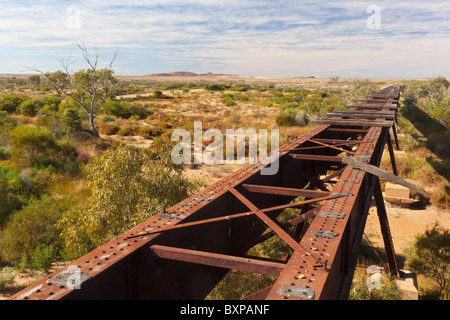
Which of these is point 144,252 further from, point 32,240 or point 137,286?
point 32,240

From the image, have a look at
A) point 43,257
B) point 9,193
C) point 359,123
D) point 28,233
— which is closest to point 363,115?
point 359,123

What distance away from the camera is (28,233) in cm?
1108

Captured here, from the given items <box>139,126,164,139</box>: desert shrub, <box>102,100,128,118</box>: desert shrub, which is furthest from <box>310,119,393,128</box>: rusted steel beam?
<box>102,100,128,118</box>: desert shrub

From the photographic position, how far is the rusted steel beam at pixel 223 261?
314 centimetres

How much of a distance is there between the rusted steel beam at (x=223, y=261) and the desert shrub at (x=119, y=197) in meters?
5.57

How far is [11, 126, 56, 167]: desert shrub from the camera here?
18.3 metres

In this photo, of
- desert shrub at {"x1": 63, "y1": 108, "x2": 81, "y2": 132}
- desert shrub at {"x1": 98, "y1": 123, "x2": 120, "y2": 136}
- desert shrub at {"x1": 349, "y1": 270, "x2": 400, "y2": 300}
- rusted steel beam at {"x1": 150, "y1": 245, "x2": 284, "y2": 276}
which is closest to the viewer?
rusted steel beam at {"x1": 150, "y1": 245, "x2": 284, "y2": 276}

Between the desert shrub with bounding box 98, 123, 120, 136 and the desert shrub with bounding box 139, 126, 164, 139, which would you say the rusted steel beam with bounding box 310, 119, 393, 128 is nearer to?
the desert shrub with bounding box 139, 126, 164, 139

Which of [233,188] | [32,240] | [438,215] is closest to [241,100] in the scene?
[438,215]

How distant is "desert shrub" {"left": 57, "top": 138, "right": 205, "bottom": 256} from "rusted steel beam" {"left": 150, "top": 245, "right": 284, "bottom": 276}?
557 centimetres

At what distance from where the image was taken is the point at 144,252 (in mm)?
3441

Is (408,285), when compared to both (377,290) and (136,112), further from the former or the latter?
(136,112)

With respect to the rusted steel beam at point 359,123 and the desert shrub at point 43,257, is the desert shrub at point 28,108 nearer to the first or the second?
the desert shrub at point 43,257
